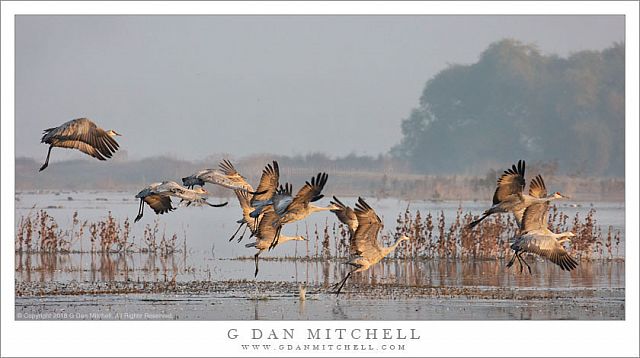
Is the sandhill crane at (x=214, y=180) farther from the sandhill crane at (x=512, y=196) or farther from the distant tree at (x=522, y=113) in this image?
the distant tree at (x=522, y=113)

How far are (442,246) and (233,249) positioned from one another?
15.8 ft

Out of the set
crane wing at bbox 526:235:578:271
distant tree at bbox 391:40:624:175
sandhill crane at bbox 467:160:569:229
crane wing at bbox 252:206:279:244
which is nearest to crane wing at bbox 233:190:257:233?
crane wing at bbox 252:206:279:244

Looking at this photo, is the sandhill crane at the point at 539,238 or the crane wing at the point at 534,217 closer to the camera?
the sandhill crane at the point at 539,238

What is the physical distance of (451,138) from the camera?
38.0 m

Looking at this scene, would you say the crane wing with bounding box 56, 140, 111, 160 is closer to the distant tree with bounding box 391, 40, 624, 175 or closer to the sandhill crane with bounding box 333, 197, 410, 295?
the sandhill crane with bounding box 333, 197, 410, 295

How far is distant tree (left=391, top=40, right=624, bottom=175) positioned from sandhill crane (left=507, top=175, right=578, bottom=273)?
1783 cm

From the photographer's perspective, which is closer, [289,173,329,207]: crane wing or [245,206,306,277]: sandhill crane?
[289,173,329,207]: crane wing

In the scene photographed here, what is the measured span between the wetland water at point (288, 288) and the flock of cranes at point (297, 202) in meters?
0.82

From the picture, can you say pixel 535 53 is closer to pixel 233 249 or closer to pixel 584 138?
pixel 584 138

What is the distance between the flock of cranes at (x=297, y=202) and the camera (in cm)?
1485

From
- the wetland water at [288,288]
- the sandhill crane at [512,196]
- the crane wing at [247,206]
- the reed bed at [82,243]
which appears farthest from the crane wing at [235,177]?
the reed bed at [82,243]

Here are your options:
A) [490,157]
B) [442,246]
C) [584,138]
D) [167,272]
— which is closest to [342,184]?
[490,157]

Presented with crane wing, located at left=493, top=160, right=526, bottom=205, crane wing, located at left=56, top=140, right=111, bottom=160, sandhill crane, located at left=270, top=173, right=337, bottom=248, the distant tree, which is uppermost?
the distant tree

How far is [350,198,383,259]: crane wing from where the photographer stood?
47.1 feet
